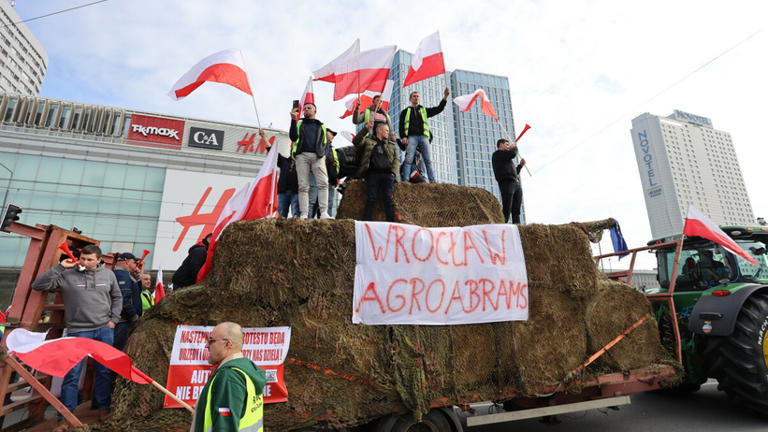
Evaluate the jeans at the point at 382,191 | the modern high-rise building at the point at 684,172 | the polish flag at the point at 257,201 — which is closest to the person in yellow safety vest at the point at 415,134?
the jeans at the point at 382,191

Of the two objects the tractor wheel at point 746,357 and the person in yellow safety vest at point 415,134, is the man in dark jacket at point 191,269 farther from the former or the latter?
the tractor wheel at point 746,357

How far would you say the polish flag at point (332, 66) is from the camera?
6984 millimetres

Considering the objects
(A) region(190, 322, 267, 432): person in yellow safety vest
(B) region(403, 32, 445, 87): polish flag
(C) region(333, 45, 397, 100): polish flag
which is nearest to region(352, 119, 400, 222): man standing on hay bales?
(C) region(333, 45, 397, 100): polish flag

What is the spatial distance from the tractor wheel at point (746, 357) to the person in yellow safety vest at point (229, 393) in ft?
20.7

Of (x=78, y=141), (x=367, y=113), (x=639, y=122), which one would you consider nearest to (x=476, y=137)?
(x=639, y=122)

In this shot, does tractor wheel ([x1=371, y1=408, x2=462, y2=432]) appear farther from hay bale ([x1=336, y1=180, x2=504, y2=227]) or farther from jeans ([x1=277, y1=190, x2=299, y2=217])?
jeans ([x1=277, y1=190, x2=299, y2=217])

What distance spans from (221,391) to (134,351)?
205 cm

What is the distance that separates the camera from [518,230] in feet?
15.6

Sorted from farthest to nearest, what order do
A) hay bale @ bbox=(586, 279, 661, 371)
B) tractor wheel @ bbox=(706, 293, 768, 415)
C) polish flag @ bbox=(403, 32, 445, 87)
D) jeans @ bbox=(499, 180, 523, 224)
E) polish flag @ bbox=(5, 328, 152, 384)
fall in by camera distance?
polish flag @ bbox=(403, 32, 445, 87) < jeans @ bbox=(499, 180, 523, 224) < tractor wheel @ bbox=(706, 293, 768, 415) < hay bale @ bbox=(586, 279, 661, 371) < polish flag @ bbox=(5, 328, 152, 384)

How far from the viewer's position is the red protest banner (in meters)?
3.50

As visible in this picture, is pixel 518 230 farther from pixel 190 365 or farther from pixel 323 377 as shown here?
pixel 190 365

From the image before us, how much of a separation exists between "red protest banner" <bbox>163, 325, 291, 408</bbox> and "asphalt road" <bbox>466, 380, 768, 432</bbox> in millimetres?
3610

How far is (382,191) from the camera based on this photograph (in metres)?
5.52

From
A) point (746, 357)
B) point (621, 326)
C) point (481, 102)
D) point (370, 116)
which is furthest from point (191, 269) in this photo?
point (746, 357)
